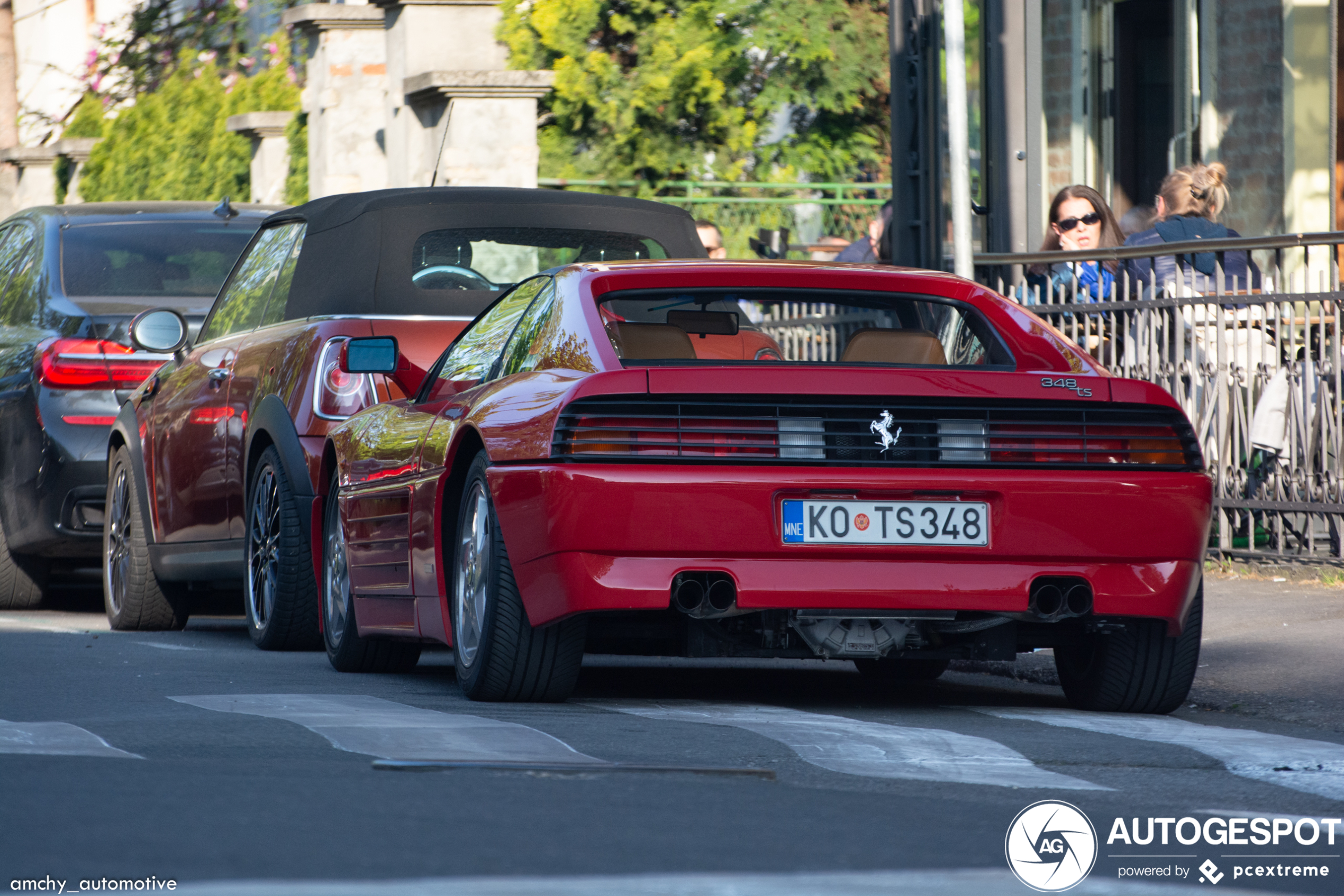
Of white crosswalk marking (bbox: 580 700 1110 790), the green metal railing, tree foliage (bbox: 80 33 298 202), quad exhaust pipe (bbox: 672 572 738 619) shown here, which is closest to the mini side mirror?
white crosswalk marking (bbox: 580 700 1110 790)

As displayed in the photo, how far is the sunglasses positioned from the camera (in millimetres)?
12328

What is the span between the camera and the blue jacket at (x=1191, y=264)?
1091cm

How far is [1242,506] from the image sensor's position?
10656 mm

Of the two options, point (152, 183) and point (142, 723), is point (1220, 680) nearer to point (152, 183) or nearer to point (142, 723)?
point (142, 723)

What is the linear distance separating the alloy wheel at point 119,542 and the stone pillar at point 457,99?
6798 mm

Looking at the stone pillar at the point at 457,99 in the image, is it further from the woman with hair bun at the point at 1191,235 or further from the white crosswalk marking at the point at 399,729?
the white crosswalk marking at the point at 399,729

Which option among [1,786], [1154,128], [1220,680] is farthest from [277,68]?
[1,786]

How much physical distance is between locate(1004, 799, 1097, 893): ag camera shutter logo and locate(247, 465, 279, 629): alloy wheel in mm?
4463

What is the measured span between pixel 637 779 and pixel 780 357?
9.58ft

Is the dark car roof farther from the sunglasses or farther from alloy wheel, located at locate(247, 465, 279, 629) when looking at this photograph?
the sunglasses

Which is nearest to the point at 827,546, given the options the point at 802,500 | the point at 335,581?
the point at 802,500

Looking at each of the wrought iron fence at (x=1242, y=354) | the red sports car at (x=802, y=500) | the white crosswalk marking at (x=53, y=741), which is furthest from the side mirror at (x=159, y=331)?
the wrought iron fence at (x=1242, y=354)

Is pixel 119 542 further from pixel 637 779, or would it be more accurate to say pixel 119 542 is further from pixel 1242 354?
pixel 637 779

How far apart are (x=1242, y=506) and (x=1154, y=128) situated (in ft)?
26.4
